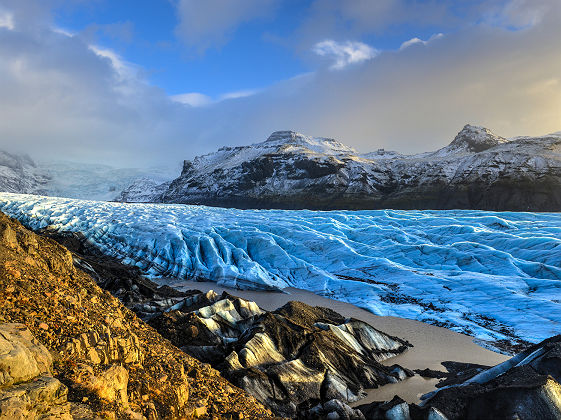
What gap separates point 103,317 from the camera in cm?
481

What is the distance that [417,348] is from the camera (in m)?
10.5

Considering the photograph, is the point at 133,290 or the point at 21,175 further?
the point at 21,175

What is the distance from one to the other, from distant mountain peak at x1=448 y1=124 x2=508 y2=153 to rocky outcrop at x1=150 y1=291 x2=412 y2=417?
86426 mm

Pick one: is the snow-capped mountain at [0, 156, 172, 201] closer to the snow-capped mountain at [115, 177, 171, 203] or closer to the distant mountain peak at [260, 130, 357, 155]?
the snow-capped mountain at [115, 177, 171, 203]

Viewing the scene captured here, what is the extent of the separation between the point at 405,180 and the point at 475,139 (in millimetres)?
29952

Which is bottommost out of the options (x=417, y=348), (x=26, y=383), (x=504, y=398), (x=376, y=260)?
(x=417, y=348)

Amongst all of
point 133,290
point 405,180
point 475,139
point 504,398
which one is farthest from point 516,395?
point 475,139

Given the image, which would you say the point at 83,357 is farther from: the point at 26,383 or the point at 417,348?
the point at 417,348

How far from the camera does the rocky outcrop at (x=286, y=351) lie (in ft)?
21.4

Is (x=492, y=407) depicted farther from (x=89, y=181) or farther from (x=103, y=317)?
(x=89, y=181)

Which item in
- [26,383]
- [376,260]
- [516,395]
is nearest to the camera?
[26,383]

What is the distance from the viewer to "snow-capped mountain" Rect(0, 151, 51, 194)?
123m

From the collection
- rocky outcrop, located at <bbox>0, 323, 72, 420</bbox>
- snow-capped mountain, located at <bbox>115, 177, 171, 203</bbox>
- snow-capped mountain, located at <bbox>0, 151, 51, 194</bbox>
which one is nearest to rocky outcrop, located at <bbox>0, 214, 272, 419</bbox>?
rocky outcrop, located at <bbox>0, 323, 72, 420</bbox>

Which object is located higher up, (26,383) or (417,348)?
(26,383)
